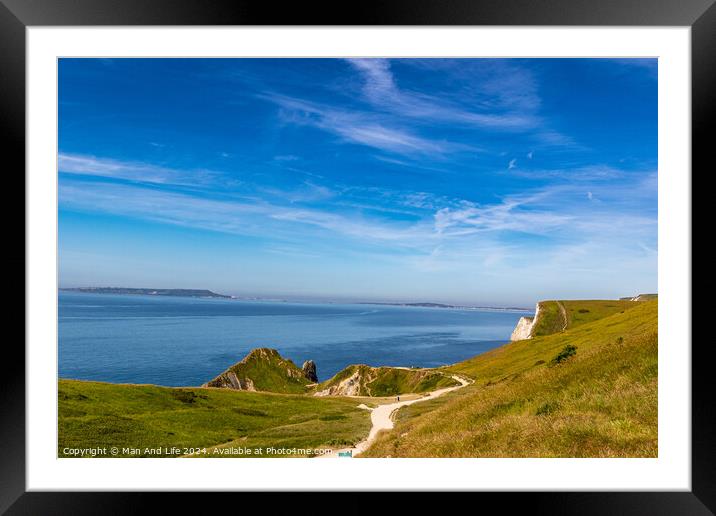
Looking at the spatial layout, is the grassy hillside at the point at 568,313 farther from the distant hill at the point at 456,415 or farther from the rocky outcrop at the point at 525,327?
the distant hill at the point at 456,415

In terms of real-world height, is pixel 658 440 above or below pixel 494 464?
above

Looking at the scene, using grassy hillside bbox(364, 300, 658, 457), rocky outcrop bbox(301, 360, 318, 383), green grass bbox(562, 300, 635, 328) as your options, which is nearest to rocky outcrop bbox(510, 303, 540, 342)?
green grass bbox(562, 300, 635, 328)

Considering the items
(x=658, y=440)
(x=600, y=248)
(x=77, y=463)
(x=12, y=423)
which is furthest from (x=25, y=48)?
(x=600, y=248)

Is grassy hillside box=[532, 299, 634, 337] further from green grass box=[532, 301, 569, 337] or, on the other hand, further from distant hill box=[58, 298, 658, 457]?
distant hill box=[58, 298, 658, 457]

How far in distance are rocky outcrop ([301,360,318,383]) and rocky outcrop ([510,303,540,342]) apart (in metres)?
43.1

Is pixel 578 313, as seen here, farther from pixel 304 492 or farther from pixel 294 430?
pixel 304 492

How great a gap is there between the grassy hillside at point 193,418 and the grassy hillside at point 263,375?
79.5ft

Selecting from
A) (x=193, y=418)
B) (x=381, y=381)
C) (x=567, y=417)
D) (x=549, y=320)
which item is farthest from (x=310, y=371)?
(x=567, y=417)

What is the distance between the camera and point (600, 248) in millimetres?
10359

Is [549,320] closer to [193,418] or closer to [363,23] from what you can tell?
[193,418]

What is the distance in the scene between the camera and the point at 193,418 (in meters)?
18.2

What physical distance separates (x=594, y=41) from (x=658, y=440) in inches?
172

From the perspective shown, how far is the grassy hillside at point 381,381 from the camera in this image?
137ft

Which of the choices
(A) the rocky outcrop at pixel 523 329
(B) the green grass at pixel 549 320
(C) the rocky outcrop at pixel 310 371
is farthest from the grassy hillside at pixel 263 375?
(A) the rocky outcrop at pixel 523 329
